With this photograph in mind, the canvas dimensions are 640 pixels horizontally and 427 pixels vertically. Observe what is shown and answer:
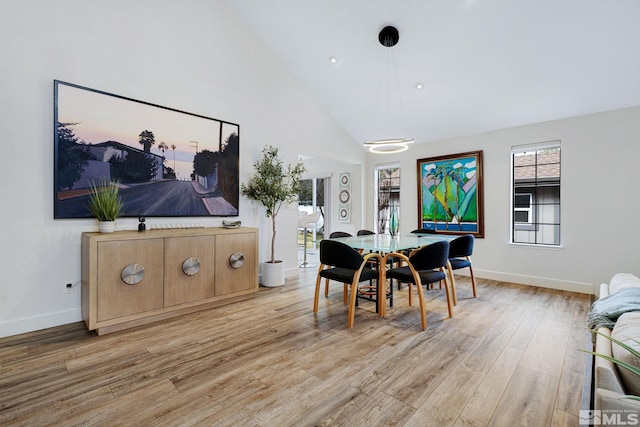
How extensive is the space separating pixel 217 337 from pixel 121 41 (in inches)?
131

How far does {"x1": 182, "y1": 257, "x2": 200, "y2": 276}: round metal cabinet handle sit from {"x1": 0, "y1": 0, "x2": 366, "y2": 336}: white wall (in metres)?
0.77

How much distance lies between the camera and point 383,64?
14.5 ft

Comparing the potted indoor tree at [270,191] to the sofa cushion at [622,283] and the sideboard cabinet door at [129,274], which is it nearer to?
the sideboard cabinet door at [129,274]

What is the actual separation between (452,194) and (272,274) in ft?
11.6

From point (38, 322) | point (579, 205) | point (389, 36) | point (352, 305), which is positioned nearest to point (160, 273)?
point (38, 322)

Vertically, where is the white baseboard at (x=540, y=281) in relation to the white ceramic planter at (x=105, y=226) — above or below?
below

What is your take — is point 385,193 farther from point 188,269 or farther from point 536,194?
point 188,269

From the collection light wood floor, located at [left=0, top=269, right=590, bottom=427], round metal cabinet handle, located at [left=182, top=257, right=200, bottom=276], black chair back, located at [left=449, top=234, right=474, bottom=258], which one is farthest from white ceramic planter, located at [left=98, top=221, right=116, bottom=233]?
black chair back, located at [left=449, top=234, right=474, bottom=258]

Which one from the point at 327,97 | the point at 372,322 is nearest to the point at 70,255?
the point at 372,322

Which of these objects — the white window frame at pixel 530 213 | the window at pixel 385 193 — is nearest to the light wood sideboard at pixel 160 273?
the window at pixel 385 193

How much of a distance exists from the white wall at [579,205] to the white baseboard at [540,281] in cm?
1

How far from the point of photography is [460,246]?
12.6ft

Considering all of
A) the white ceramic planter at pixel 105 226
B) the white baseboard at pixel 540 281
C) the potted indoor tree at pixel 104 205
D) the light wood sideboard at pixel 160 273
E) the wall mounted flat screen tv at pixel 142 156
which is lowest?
the white baseboard at pixel 540 281

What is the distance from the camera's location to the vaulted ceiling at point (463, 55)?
3.28 meters
